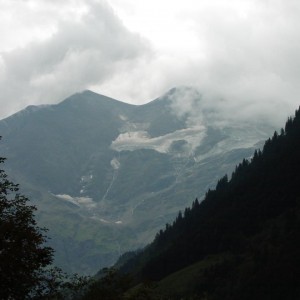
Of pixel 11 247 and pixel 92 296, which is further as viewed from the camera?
pixel 92 296

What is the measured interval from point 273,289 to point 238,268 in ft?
74.5

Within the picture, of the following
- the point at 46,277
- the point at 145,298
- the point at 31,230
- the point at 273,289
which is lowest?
the point at 273,289

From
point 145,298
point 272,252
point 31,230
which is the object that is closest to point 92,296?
point 145,298

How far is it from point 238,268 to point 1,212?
15927 centimetres

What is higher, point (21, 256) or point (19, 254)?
point (19, 254)

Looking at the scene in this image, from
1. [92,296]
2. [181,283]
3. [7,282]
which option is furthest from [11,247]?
[181,283]

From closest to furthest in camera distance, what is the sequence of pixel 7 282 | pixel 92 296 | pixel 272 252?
pixel 7 282 < pixel 92 296 < pixel 272 252

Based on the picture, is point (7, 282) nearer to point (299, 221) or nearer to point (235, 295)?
point (235, 295)

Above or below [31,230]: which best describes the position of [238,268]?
below

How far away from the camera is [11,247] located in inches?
1330

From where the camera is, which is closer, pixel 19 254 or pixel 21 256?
pixel 19 254

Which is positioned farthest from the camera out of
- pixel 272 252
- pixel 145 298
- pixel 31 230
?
pixel 272 252

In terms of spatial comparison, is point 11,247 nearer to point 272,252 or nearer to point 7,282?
point 7,282

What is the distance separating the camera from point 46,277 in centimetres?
3841
